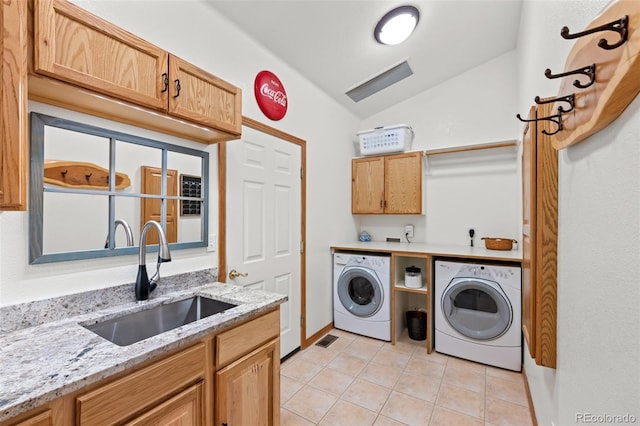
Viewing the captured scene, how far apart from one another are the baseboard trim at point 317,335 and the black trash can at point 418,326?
2.85 feet

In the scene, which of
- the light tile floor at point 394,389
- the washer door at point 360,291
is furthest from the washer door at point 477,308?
the washer door at point 360,291

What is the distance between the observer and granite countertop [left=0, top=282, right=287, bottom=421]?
73 cm

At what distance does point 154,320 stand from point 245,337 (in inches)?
20.7

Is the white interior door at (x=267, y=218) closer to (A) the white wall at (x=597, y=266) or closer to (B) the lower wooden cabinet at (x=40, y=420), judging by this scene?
(B) the lower wooden cabinet at (x=40, y=420)

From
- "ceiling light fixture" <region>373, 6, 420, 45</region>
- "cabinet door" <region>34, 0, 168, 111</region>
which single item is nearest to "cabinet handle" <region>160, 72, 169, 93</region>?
"cabinet door" <region>34, 0, 168, 111</region>

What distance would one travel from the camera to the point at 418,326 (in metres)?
2.93

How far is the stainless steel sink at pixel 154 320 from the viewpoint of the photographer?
1.28m

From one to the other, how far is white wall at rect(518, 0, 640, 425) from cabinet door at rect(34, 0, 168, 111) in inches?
62.7

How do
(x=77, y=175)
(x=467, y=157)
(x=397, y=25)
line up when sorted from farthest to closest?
1. (x=467, y=157)
2. (x=397, y=25)
3. (x=77, y=175)

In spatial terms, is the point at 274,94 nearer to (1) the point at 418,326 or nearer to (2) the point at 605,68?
(2) the point at 605,68

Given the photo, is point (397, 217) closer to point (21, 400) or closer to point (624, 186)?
point (624, 186)

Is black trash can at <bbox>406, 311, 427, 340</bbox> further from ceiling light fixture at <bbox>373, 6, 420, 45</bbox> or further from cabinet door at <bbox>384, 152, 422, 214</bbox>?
ceiling light fixture at <bbox>373, 6, 420, 45</bbox>

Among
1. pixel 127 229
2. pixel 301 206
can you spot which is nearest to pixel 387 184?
pixel 301 206

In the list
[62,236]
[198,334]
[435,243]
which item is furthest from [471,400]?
[62,236]
